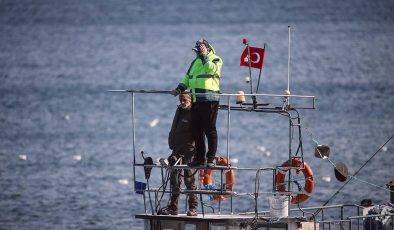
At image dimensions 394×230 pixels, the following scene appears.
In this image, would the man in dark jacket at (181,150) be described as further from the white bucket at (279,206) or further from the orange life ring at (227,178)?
the white bucket at (279,206)

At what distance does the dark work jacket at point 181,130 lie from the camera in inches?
969

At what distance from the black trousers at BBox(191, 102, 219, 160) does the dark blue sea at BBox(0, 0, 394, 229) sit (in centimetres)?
1205

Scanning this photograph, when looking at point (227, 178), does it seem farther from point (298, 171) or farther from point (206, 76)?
point (206, 76)

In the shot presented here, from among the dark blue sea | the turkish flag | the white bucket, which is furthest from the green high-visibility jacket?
the dark blue sea

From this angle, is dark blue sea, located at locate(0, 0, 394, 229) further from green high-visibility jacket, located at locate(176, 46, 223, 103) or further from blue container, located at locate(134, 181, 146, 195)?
green high-visibility jacket, located at locate(176, 46, 223, 103)

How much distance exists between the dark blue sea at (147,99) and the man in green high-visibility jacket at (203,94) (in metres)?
12.1

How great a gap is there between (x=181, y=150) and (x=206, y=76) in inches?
60.9

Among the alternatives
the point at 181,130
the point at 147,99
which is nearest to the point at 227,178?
the point at 181,130

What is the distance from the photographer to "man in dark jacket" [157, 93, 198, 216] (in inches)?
967

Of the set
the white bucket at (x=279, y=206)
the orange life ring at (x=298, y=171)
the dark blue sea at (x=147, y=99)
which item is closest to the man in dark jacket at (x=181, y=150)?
the white bucket at (x=279, y=206)

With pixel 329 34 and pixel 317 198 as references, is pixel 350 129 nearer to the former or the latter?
pixel 317 198

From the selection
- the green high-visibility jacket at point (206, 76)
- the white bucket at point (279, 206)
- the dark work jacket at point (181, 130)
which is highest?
the green high-visibility jacket at point (206, 76)

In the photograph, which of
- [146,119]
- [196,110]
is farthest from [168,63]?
[196,110]

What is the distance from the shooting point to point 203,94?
23938 millimetres
